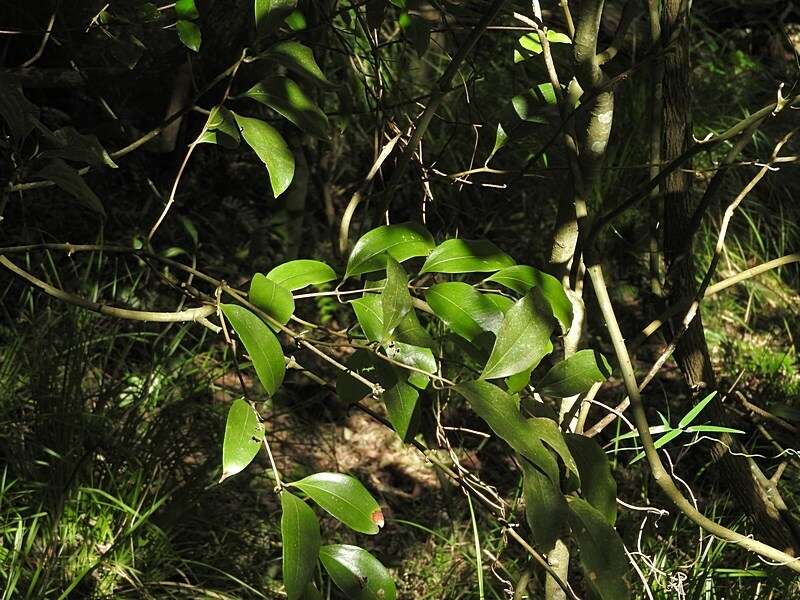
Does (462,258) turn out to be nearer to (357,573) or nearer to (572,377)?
(572,377)

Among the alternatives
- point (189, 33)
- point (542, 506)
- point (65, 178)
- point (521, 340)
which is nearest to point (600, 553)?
point (542, 506)

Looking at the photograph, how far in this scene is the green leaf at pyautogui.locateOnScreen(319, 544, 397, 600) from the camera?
0.85m

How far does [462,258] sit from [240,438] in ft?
1.05

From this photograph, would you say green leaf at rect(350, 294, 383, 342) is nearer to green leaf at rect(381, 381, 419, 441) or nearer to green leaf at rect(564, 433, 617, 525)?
green leaf at rect(381, 381, 419, 441)

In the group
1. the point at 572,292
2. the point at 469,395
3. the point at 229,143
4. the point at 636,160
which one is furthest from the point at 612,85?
the point at 636,160

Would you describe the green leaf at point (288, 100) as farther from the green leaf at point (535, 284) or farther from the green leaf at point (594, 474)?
the green leaf at point (594, 474)

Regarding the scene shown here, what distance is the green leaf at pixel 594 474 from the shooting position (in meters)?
0.97

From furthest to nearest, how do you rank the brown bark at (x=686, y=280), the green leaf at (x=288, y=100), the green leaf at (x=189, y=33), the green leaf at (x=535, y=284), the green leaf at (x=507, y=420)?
the brown bark at (x=686, y=280) → the green leaf at (x=189, y=33) → the green leaf at (x=288, y=100) → the green leaf at (x=535, y=284) → the green leaf at (x=507, y=420)

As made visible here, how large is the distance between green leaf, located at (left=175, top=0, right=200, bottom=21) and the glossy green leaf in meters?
0.61

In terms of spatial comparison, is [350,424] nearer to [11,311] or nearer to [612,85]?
[11,311]

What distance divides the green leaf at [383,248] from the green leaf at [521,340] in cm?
18

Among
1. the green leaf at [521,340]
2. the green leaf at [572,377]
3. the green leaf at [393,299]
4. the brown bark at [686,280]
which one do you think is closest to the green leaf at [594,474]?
the green leaf at [572,377]

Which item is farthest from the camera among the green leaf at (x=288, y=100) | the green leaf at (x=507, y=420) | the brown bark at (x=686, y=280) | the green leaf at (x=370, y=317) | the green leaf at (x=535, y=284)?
the brown bark at (x=686, y=280)

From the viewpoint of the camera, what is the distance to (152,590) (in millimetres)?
2199
